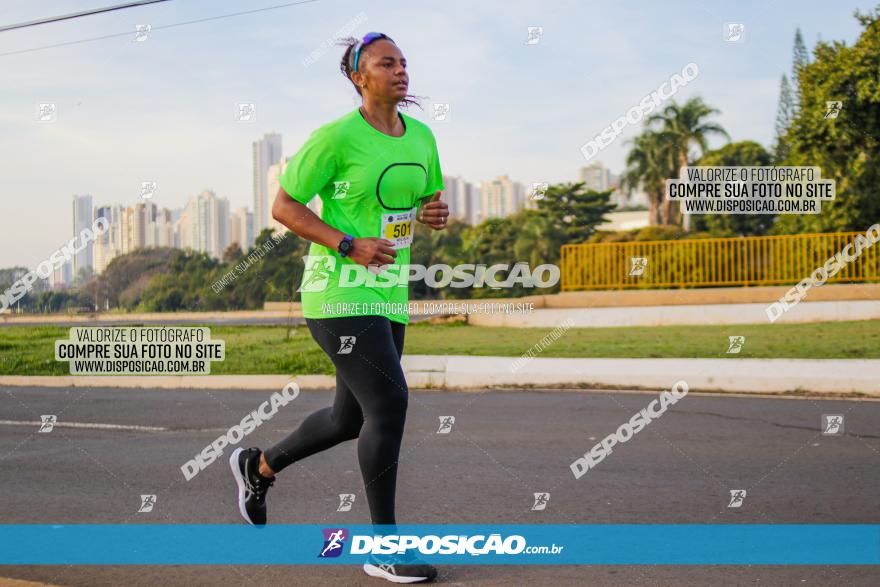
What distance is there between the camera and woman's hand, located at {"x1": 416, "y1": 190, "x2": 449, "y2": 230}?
12.9 feet

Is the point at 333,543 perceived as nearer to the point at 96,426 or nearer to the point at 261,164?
the point at 96,426

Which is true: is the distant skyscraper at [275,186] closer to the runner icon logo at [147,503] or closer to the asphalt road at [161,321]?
the runner icon logo at [147,503]

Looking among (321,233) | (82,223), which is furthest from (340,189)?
(82,223)

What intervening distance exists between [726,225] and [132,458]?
4031cm

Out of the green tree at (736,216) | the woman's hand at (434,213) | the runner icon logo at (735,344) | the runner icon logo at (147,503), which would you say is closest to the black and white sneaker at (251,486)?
the runner icon logo at (147,503)

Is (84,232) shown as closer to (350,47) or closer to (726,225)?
(350,47)

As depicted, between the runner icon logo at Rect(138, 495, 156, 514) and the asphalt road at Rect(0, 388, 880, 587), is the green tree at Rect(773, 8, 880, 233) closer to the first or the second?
the asphalt road at Rect(0, 388, 880, 587)

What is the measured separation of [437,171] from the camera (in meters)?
4.11

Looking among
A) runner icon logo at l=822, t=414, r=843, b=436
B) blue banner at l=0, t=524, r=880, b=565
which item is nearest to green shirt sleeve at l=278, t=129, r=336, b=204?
blue banner at l=0, t=524, r=880, b=565

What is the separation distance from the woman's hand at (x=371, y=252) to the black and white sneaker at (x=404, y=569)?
1.10m

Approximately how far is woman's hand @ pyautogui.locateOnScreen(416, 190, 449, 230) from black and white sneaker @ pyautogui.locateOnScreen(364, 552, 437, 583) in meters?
1.34

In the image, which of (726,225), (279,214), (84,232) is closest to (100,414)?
(84,232)

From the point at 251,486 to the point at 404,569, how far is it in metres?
0.98

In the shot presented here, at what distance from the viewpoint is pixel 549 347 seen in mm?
14508
